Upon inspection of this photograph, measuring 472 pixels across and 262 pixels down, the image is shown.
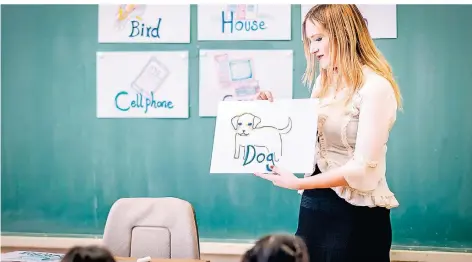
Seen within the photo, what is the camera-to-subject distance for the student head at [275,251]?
1.02 m

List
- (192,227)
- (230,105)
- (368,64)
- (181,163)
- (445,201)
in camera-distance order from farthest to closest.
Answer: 1. (181,163)
2. (445,201)
3. (192,227)
4. (230,105)
5. (368,64)

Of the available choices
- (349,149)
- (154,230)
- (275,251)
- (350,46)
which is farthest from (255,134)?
(275,251)

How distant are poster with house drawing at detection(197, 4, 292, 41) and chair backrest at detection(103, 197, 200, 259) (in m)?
0.97

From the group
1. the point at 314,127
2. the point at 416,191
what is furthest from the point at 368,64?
the point at 416,191

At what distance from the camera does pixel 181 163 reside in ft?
9.58

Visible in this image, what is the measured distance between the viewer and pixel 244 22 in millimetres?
2854

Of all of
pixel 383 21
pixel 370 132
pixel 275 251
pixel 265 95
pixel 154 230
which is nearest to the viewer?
pixel 275 251

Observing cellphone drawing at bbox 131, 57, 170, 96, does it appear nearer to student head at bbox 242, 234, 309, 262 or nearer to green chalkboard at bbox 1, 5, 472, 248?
green chalkboard at bbox 1, 5, 472, 248

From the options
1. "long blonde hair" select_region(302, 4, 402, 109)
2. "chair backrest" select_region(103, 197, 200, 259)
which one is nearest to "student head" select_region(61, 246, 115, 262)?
"long blonde hair" select_region(302, 4, 402, 109)

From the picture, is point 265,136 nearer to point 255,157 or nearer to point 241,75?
point 255,157

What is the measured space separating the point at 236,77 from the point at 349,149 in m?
1.24

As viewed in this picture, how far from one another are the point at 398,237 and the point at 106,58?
1.72m

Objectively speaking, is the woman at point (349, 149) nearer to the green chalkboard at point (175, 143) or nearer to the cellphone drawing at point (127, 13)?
the green chalkboard at point (175, 143)

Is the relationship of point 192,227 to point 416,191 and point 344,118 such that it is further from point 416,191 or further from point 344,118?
point 416,191
